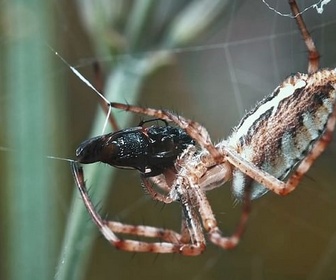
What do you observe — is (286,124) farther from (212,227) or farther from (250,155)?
(212,227)

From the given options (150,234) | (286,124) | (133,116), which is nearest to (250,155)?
(286,124)

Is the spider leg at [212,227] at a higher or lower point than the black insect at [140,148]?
lower

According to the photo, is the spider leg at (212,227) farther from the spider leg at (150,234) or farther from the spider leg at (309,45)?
the spider leg at (309,45)

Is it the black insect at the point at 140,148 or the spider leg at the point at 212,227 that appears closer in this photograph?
the black insect at the point at 140,148

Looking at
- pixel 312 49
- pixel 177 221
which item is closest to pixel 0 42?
pixel 312 49

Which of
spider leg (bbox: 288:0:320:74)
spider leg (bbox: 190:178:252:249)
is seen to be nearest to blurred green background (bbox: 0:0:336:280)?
spider leg (bbox: 190:178:252:249)

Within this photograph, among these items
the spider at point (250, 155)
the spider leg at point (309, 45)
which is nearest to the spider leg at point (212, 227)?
the spider at point (250, 155)

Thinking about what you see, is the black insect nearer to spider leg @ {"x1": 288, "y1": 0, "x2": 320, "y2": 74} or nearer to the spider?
the spider
